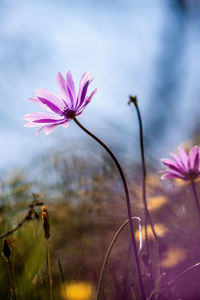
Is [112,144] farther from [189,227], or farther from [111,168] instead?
[189,227]

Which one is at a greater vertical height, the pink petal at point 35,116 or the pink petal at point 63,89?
the pink petal at point 63,89

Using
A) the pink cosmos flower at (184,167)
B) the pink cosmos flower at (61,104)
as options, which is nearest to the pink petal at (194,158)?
the pink cosmos flower at (184,167)

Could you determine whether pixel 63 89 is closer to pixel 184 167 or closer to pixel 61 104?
pixel 61 104

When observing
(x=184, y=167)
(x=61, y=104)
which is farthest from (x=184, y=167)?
(x=61, y=104)

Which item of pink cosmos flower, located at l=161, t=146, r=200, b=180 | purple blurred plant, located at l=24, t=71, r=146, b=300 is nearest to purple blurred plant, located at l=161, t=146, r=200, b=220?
pink cosmos flower, located at l=161, t=146, r=200, b=180

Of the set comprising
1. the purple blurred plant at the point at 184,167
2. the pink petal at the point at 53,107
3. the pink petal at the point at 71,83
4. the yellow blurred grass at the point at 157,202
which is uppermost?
the pink petal at the point at 71,83

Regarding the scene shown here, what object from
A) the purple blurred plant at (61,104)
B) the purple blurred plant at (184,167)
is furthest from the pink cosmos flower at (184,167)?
the purple blurred plant at (61,104)

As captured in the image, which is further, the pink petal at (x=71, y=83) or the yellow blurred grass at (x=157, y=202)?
the yellow blurred grass at (x=157, y=202)

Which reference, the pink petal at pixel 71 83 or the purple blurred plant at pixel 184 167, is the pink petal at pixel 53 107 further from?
the purple blurred plant at pixel 184 167

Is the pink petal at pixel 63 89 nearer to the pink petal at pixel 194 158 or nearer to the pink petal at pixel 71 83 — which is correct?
the pink petal at pixel 71 83
